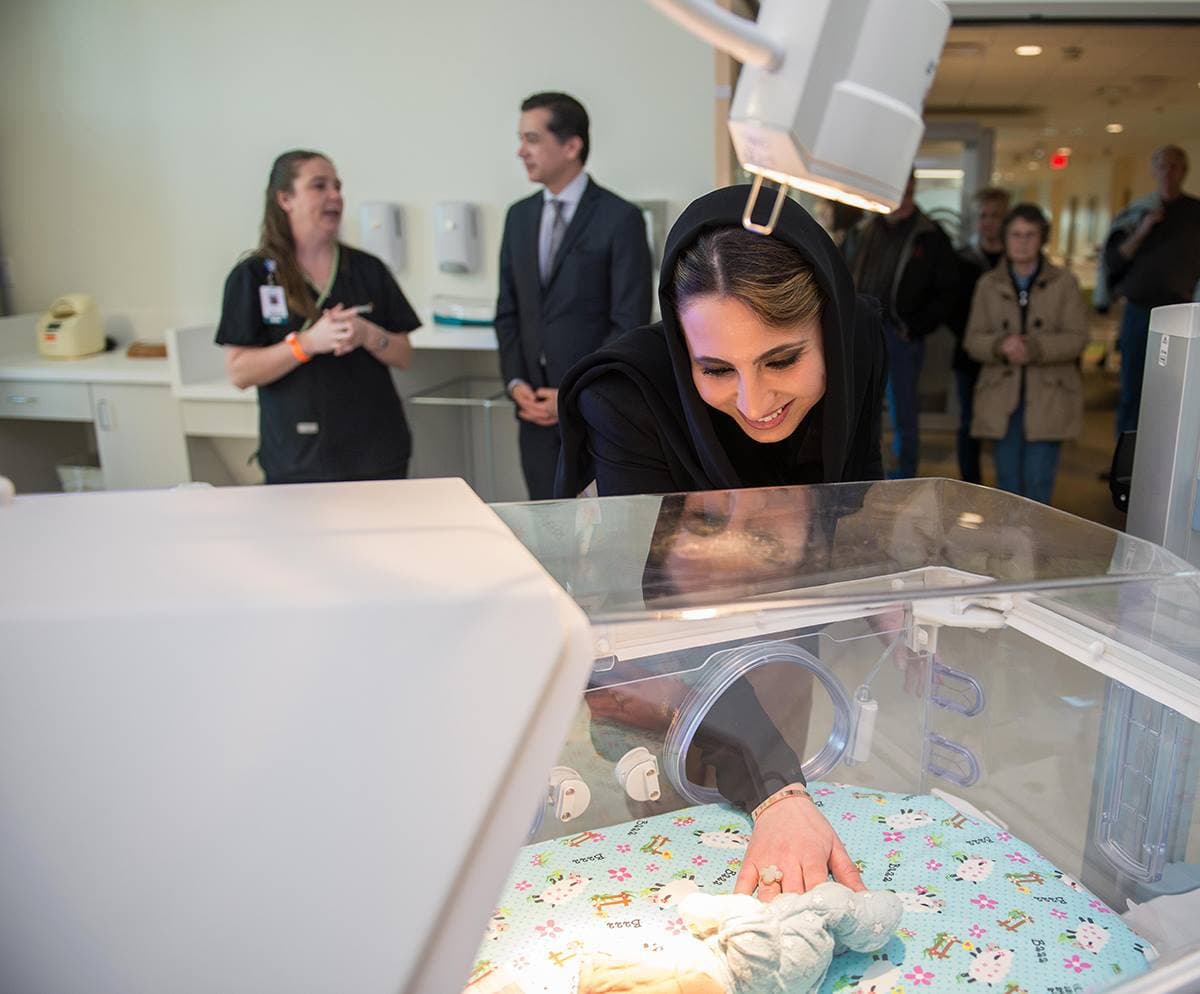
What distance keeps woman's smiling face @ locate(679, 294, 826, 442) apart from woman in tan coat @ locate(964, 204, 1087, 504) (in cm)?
266

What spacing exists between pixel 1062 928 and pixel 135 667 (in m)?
0.94

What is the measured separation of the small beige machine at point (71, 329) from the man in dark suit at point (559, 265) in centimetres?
196

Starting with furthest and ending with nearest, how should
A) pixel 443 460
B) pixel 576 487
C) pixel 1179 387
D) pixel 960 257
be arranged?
pixel 960 257, pixel 443 460, pixel 576 487, pixel 1179 387

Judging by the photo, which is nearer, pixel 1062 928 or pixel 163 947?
pixel 163 947

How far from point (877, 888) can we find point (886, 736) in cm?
25

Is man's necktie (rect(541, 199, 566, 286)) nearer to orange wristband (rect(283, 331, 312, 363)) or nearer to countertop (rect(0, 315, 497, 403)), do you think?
countertop (rect(0, 315, 497, 403))

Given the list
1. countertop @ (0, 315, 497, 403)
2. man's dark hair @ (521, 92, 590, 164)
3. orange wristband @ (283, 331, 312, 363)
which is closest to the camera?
orange wristband @ (283, 331, 312, 363)

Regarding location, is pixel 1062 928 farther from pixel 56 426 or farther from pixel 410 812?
pixel 56 426

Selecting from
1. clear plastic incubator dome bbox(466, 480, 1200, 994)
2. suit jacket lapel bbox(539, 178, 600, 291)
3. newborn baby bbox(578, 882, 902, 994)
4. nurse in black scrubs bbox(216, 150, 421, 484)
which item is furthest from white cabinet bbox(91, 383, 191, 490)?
newborn baby bbox(578, 882, 902, 994)

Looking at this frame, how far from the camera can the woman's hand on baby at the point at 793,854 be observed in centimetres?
104

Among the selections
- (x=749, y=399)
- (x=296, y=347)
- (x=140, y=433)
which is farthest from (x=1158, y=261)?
(x=140, y=433)

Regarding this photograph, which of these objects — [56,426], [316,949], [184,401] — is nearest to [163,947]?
[316,949]

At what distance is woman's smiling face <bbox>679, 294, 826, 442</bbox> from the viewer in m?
1.26

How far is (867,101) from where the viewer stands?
66 centimetres
